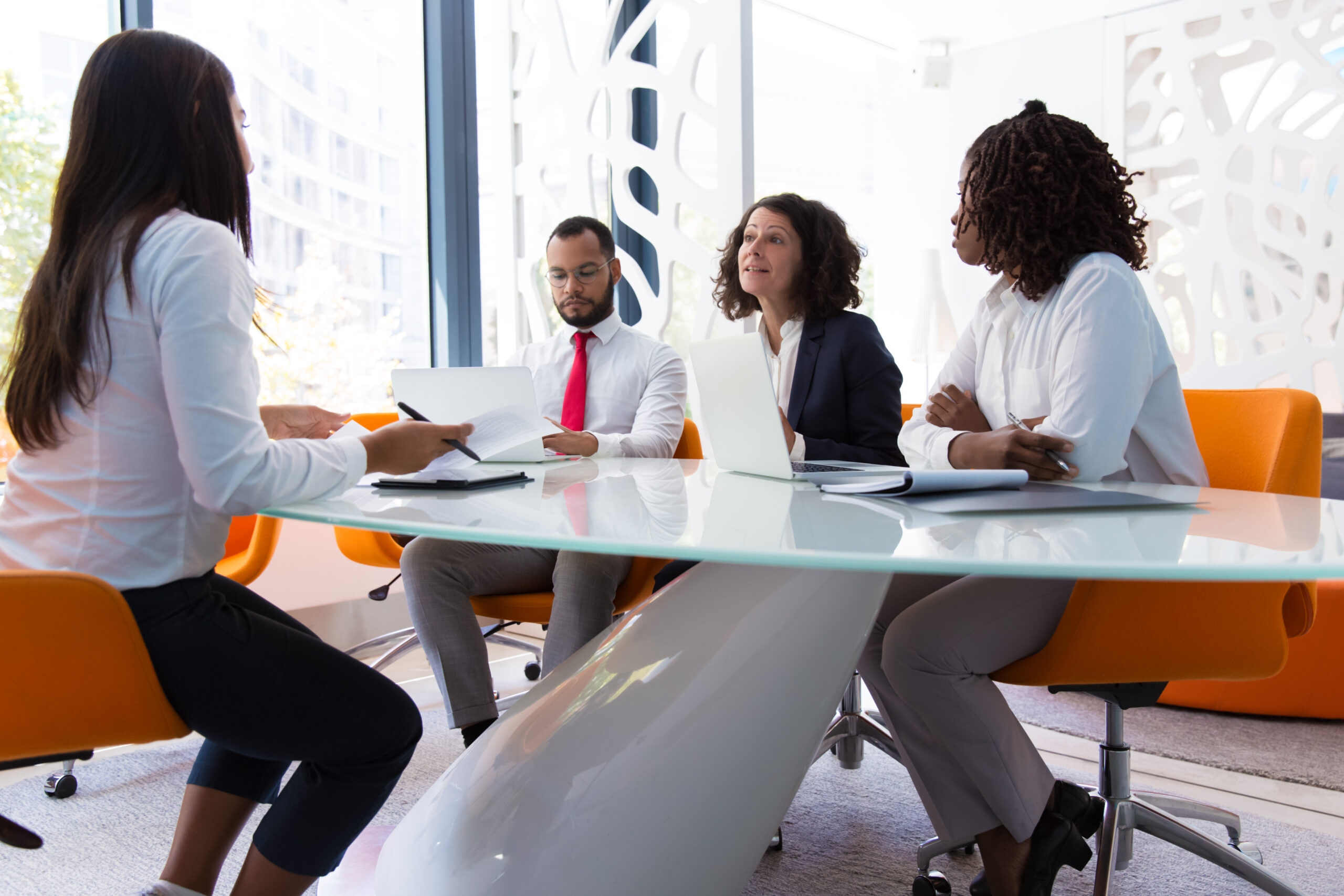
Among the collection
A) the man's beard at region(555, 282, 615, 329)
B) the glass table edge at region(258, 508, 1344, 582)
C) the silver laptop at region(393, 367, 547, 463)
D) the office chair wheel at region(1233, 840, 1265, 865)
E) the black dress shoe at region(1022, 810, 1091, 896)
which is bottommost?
the office chair wheel at region(1233, 840, 1265, 865)

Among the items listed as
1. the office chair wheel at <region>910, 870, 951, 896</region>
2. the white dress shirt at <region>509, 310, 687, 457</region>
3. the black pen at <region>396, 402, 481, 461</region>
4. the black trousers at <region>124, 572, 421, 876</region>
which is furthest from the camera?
the white dress shirt at <region>509, 310, 687, 457</region>

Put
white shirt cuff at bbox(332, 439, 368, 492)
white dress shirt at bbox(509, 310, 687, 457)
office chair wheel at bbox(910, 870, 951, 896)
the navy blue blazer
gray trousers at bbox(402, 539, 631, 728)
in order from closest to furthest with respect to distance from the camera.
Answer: white shirt cuff at bbox(332, 439, 368, 492) < office chair wheel at bbox(910, 870, 951, 896) < gray trousers at bbox(402, 539, 631, 728) < the navy blue blazer < white dress shirt at bbox(509, 310, 687, 457)

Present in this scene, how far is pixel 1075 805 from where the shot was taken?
1509 mm

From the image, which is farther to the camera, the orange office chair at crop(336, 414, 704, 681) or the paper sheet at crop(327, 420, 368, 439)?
the orange office chair at crop(336, 414, 704, 681)

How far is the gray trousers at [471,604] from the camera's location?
6.54ft

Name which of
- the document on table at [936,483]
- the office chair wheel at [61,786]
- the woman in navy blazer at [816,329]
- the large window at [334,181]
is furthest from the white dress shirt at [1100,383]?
the large window at [334,181]

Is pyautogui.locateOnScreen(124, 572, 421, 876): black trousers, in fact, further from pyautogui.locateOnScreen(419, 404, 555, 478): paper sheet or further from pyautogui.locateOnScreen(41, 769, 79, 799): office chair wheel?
pyautogui.locateOnScreen(41, 769, 79, 799): office chair wheel

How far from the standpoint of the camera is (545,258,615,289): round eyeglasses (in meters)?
2.87

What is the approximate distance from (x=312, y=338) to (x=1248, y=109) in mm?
4551

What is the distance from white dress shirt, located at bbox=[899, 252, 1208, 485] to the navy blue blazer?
56 centimetres

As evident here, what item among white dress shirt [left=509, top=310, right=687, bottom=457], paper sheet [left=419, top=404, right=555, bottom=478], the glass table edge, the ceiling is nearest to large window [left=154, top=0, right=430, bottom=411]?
white dress shirt [left=509, top=310, right=687, bottom=457]

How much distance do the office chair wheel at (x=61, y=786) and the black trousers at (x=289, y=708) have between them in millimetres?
1254

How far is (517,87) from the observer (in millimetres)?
4125

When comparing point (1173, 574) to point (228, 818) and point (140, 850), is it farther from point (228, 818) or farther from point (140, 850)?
point (140, 850)
